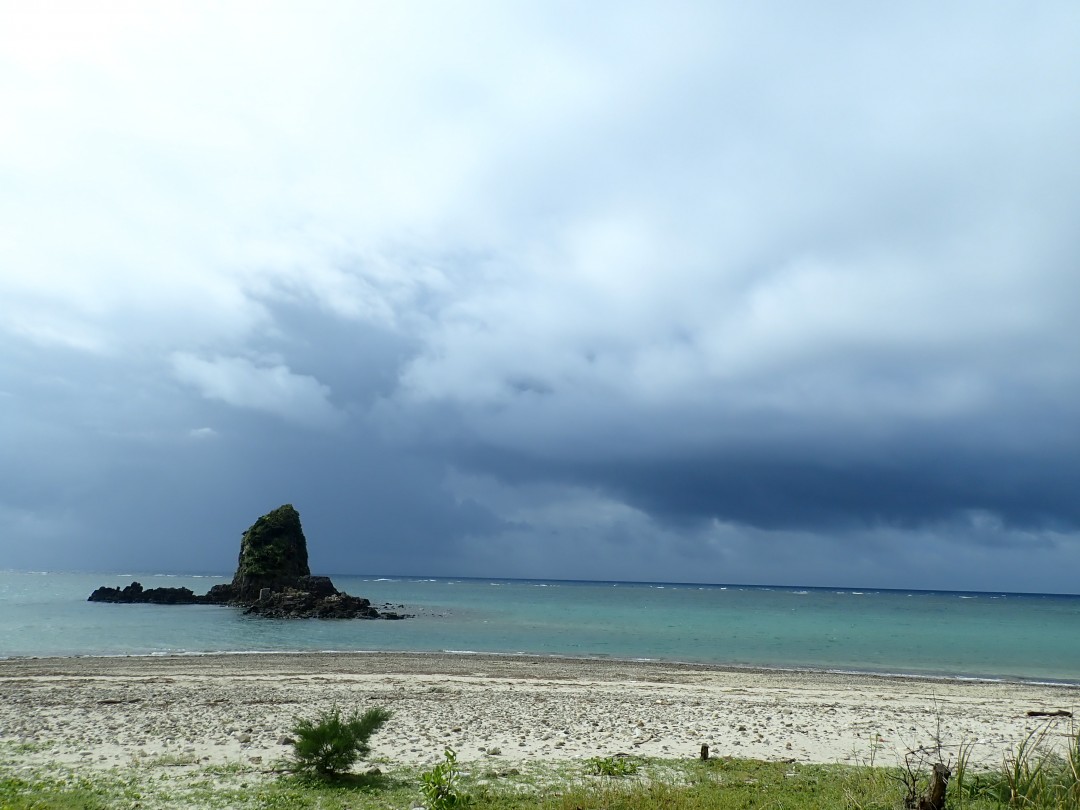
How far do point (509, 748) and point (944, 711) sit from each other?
1666 centimetres

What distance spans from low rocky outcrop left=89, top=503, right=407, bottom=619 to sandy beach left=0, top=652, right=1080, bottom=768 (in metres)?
45.7

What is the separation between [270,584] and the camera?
9700 centimetres

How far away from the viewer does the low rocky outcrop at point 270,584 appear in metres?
80.8

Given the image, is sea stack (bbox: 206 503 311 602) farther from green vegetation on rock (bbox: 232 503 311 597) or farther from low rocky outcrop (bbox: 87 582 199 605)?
low rocky outcrop (bbox: 87 582 199 605)

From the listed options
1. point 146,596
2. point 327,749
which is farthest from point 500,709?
point 146,596

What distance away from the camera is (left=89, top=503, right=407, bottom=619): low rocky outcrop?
265 feet

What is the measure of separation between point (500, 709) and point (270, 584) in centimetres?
8580

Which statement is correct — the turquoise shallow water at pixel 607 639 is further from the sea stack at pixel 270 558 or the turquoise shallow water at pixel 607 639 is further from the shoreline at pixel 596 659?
the sea stack at pixel 270 558

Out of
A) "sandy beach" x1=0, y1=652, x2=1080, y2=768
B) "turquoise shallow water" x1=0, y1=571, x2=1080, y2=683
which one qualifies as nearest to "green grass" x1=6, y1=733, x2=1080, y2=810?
"sandy beach" x1=0, y1=652, x2=1080, y2=768

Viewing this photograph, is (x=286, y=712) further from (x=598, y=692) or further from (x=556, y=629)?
(x=556, y=629)

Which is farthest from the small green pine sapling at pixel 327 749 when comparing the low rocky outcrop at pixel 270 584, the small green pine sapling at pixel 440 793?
the low rocky outcrop at pixel 270 584

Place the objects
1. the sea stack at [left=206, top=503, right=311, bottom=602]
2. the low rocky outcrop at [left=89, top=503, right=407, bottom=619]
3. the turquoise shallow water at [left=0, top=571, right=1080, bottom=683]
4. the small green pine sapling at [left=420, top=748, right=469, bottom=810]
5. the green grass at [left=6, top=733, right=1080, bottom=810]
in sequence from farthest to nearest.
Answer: the sea stack at [left=206, top=503, right=311, bottom=602]
the low rocky outcrop at [left=89, top=503, right=407, bottom=619]
the turquoise shallow water at [left=0, top=571, right=1080, bottom=683]
the small green pine sapling at [left=420, top=748, right=469, bottom=810]
the green grass at [left=6, top=733, right=1080, bottom=810]

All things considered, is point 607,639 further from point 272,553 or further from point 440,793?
point 272,553

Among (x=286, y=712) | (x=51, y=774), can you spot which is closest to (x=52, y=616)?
(x=286, y=712)
